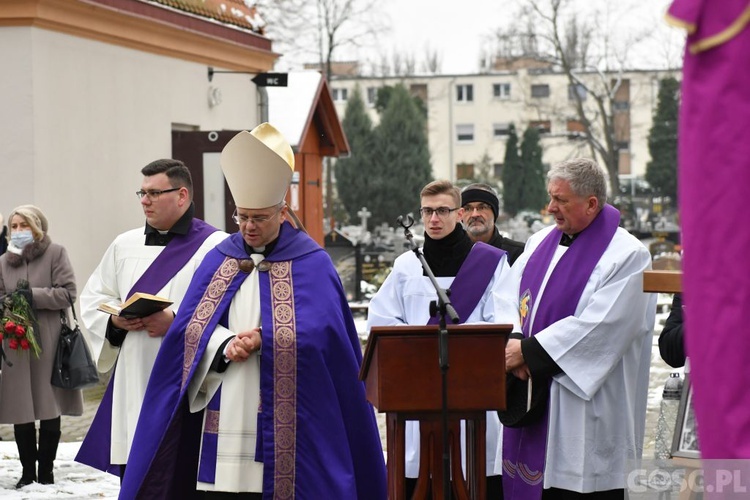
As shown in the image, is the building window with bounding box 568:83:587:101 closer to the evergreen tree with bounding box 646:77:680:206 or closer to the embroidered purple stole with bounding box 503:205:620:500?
the evergreen tree with bounding box 646:77:680:206

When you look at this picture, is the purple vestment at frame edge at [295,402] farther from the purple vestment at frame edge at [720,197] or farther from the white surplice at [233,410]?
the purple vestment at frame edge at [720,197]

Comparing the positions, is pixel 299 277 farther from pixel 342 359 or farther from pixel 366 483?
pixel 366 483

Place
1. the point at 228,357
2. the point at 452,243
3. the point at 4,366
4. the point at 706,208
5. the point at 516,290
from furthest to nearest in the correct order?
1. the point at 4,366
2. the point at 452,243
3. the point at 516,290
4. the point at 228,357
5. the point at 706,208

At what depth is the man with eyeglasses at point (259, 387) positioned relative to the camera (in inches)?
208

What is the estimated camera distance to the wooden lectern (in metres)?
4.83

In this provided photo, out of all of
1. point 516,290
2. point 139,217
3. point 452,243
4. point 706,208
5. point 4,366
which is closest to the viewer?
point 706,208

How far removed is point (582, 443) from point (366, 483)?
3.23 ft

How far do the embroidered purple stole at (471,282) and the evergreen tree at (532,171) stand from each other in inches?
2530

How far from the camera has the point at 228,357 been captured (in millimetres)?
5223

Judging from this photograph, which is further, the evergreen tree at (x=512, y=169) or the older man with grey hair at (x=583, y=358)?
the evergreen tree at (x=512, y=169)

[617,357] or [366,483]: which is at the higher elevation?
[617,357]

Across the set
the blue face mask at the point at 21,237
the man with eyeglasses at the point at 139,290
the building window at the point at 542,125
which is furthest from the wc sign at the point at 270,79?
the building window at the point at 542,125

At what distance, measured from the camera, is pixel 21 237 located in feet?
29.6

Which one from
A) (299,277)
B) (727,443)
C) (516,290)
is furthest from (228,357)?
(727,443)
